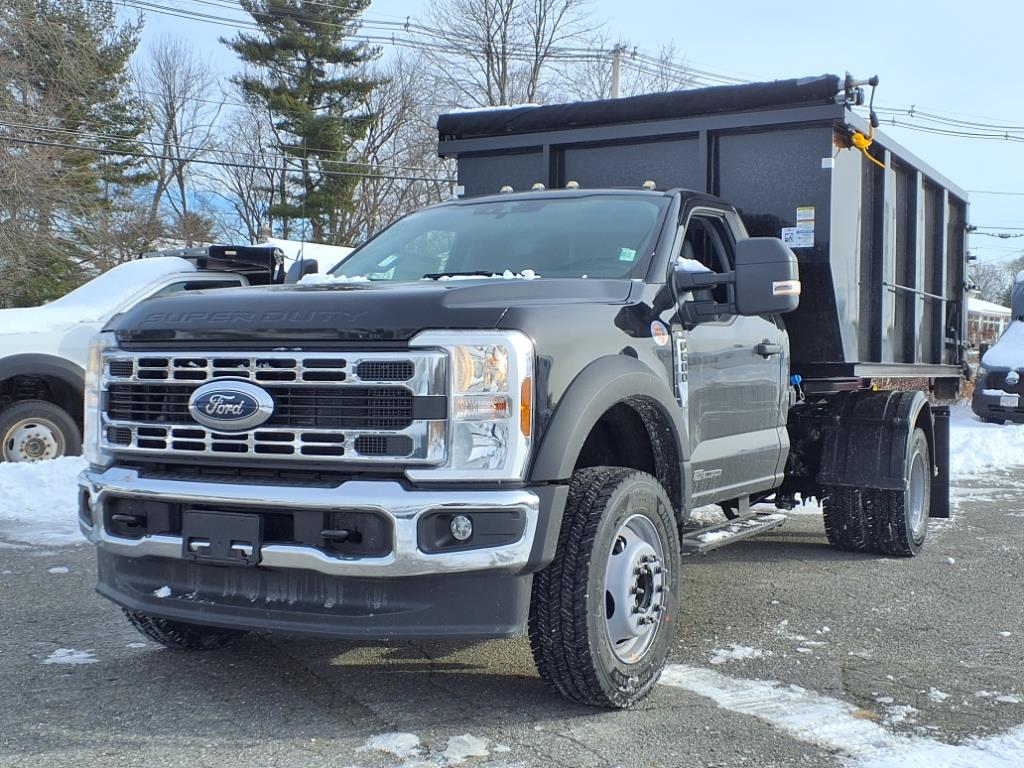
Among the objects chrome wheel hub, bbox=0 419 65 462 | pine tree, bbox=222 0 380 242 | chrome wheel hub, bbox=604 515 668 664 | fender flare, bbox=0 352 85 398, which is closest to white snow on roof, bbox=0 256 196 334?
fender flare, bbox=0 352 85 398

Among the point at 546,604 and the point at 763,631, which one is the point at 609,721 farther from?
the point at 763,631

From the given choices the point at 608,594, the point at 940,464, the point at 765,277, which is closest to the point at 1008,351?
the point at 940,464

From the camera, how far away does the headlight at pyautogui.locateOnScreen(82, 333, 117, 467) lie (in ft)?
13.7

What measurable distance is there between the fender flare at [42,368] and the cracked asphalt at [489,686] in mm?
3742

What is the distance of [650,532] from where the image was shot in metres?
4.21

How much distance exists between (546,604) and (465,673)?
81cm

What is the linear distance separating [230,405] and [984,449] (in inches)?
459

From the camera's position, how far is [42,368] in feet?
31.4

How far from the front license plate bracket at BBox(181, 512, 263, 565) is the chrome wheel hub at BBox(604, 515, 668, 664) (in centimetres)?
122

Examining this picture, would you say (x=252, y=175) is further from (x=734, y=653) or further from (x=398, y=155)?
(x=734, y=653)

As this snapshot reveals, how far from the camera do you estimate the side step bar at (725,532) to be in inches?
192

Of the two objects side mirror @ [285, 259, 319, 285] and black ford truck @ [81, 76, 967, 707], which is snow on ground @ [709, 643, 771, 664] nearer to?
black ford truck @ [81, 76, 967, 707]

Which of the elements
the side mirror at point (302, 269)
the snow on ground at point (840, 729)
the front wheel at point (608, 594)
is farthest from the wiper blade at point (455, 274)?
the snow on ground at point (840, 729)

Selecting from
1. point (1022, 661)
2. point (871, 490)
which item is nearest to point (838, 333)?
point (871, 490)
